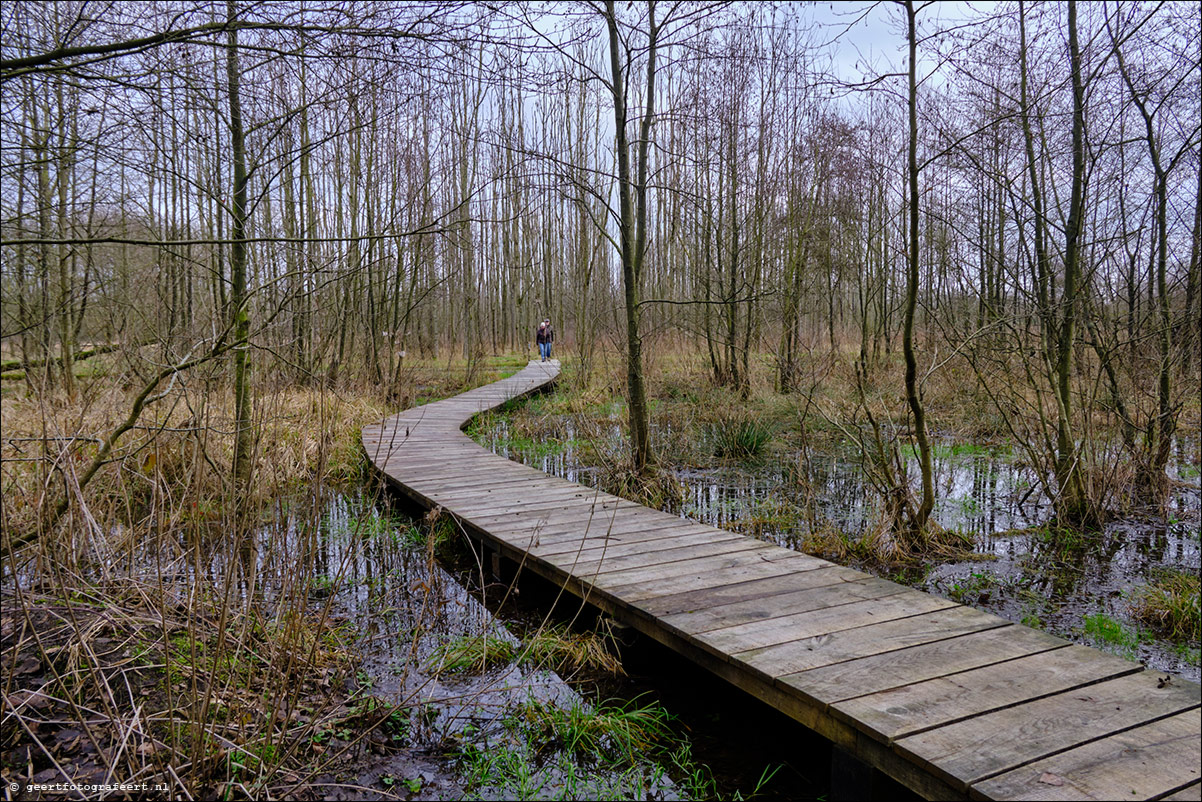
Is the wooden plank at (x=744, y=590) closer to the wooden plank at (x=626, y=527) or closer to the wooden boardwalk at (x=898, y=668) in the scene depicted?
the wooden boardwalk at (x=898, y=668)

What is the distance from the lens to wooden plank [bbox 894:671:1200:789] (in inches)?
76.9

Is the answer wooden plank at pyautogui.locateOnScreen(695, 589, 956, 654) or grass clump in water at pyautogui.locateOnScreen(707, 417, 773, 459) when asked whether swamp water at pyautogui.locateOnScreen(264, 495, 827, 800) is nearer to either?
wooden plank at pyautogui.locateOnScreen(695, 589, 956, 654)

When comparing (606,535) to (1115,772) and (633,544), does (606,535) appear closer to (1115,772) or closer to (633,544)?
(633,544)

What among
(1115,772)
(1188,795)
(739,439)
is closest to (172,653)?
(1115,772)

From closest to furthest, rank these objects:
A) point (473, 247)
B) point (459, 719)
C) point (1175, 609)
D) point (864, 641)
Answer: point (864, 641), point (459, 719), point (1175, 609), point (473, 247)

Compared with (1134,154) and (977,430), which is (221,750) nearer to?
(1134,154)

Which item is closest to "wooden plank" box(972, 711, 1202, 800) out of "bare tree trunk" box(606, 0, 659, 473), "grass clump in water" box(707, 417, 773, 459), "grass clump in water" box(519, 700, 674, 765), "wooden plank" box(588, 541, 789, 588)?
"grass clump in water" box(519, 700, 674, 765)

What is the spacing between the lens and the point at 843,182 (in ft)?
40.7

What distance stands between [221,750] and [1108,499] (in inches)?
233

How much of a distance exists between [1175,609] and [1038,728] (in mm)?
2310

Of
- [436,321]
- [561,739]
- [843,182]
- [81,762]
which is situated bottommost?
[561,739]

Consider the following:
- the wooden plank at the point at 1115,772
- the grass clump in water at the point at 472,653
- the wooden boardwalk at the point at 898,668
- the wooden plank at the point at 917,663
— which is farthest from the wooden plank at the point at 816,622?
the grass clump in water at the point at 472,653

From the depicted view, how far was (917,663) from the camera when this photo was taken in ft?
8.46

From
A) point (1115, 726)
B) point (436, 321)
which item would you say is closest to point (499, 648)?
point (1115, 726)
